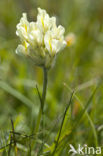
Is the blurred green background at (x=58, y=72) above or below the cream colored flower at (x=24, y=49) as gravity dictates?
above

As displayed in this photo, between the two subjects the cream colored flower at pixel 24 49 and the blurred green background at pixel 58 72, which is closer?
the cream colored flower at pixel 24 49

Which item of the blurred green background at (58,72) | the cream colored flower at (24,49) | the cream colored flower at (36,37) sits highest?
the blurred green background at (58,72)

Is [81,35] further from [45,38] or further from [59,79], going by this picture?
[45,38]

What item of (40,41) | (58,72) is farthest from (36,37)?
(58,72)

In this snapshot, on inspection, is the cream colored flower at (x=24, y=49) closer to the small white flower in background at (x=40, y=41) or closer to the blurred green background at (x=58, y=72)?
the small white flower in background at (x=40, y=41)

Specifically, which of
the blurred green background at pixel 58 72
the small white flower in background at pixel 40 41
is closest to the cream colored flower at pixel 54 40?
the small white flower in background at pixel 40 41
